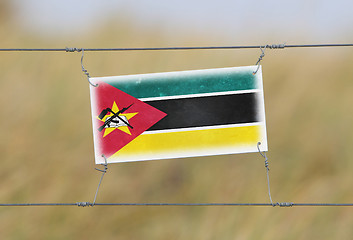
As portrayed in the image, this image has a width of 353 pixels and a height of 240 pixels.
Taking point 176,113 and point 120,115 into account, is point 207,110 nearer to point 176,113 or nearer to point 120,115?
point 176,113

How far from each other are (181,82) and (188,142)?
25 centimetres

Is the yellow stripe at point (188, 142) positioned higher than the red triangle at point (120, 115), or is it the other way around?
the red triangle at point (120, 115)

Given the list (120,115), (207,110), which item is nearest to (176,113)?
(207,110)

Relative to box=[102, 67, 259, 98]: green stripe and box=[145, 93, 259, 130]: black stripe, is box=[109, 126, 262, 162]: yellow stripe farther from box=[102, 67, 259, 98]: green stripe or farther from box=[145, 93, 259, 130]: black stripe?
box=[102, 67, 259, 98]: green stripe

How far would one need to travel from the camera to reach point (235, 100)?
1628mm

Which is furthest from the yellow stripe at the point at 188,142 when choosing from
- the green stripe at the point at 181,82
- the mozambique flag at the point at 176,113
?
the green stripe at the point at 181,82

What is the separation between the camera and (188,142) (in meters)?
1.62

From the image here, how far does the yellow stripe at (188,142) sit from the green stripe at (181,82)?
0.56 feet

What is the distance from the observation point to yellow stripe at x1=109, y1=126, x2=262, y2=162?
1.61 meters

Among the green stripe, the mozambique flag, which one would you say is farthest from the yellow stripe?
the green stripe

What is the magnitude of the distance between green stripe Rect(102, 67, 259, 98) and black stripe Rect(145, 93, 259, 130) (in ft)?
0.11

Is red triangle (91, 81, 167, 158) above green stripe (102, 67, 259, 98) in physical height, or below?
below

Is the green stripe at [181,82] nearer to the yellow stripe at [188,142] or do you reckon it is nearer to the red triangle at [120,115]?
the red triangle at [120,115]

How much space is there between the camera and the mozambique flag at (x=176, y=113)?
1616 mm
